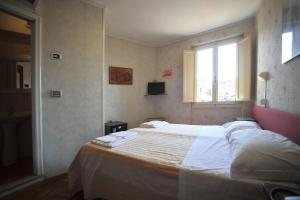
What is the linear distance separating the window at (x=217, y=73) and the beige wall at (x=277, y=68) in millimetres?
1140

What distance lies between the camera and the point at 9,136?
2.73m

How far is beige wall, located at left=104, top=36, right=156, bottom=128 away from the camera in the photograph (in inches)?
155

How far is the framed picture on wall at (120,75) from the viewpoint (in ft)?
13.0

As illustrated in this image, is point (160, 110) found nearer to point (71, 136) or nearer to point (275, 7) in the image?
point (71, 136)

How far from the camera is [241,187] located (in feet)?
3.27

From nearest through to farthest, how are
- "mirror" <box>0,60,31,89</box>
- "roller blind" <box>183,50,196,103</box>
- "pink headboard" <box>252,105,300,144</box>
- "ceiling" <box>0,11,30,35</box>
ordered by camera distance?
"pink headboard" <box>252,105,300,144</box> < "ceiling" <box>0,11,30,35</box> < "mirror" <box>0,60,31,89</box> < "roller blind" <box>183,50,196,103</box>

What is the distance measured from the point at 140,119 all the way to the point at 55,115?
2542 mm

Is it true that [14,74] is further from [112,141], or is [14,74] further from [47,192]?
[112,141]

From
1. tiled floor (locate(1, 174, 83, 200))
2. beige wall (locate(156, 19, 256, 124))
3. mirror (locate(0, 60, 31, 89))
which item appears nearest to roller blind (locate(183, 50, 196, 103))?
beige wall (locate(156, 19, 256, 124))

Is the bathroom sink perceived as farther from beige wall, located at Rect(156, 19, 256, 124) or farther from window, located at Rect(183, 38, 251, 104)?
Answer: window, located at Rect(183, 38, 251, 104)

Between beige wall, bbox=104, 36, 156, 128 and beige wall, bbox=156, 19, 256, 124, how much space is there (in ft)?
1.13

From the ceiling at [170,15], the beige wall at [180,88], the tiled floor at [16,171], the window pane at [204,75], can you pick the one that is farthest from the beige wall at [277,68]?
the tiled floor at [16,171]

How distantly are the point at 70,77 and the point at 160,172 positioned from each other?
207 cm

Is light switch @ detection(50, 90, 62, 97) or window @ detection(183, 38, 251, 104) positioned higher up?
window @ detection(183, 38, 251, 104)
